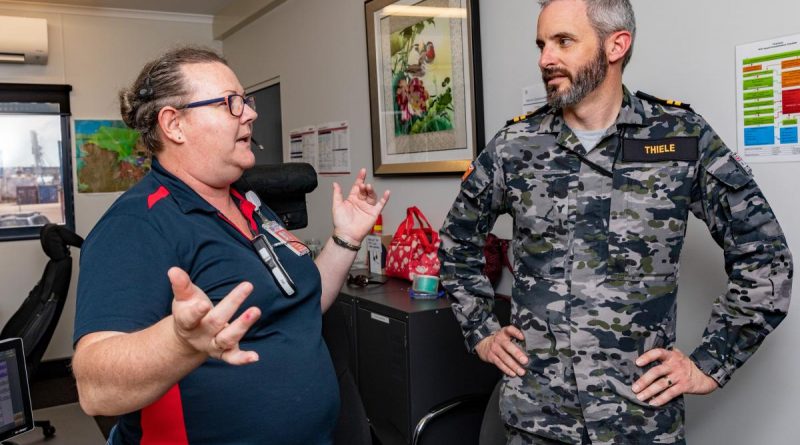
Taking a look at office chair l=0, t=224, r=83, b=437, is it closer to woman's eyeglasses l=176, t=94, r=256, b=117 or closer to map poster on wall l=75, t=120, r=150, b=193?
map poster on wall l=75, t=120, r=150, b=193

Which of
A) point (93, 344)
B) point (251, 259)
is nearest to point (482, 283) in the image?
point (251, 259)

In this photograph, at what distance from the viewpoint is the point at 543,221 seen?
1.53 m

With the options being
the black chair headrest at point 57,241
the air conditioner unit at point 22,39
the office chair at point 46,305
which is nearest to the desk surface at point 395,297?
the office chair at point 46,305

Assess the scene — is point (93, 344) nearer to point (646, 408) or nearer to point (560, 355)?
point (560, 355)

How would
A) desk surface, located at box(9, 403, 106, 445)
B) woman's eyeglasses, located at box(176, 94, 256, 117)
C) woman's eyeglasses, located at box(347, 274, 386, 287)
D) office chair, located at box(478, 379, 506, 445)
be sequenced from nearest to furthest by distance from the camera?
woman's eyeglasses, located at box(176, 94, 256, 117) → office chair, located at box(478, 379, 506, 445) → desk surface, located at box(9, 403, 106, 445) → woman's eyeglasses, located at box(347, 274, 386, 287)

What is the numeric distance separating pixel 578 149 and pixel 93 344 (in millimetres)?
1049

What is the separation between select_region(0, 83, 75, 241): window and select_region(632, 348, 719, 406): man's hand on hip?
4695 millimetres

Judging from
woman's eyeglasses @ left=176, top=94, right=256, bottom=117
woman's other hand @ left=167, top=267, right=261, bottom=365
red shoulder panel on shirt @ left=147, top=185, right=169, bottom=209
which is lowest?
woman's other hand @ left=167, top=267, right=261, bottom=365

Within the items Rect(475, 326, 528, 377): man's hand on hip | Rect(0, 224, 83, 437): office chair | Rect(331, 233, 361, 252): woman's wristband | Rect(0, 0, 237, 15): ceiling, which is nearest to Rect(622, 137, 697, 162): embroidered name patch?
Rect(475, 326, 528, 377): man's hand on hip

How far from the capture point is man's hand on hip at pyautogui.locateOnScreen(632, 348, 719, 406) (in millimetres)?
1403

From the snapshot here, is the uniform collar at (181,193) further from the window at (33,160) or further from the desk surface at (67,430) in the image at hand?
the window at (33,160)

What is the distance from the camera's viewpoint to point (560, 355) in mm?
1492

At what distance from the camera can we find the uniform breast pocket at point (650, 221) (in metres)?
1.43

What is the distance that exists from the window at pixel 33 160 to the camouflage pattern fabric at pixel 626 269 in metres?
4.47
